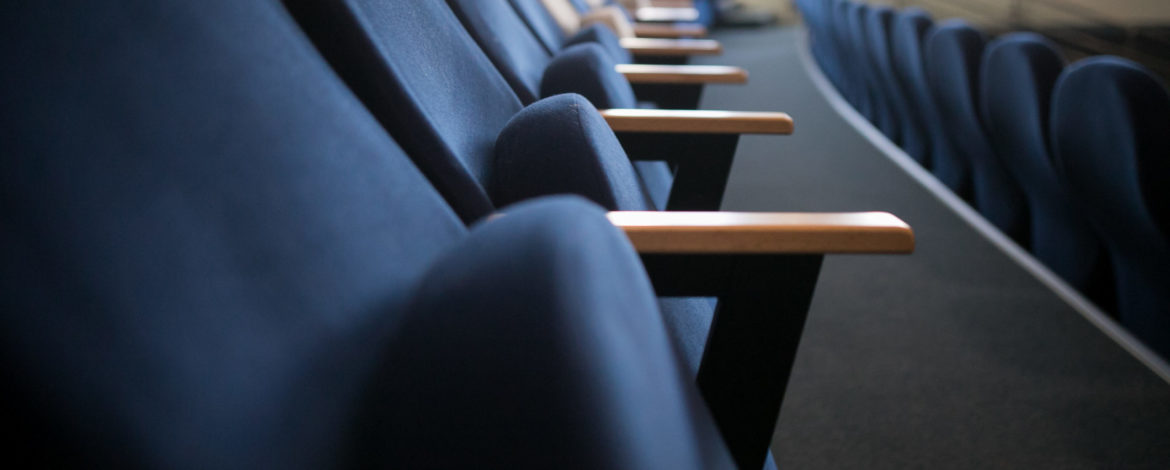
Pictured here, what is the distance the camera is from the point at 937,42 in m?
1.13

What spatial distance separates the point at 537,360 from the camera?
23 cm

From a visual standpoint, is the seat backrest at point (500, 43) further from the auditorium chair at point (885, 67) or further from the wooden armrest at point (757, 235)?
the auditorium chair at point (885, 67)

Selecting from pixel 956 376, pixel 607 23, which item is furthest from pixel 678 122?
pixel 607 23

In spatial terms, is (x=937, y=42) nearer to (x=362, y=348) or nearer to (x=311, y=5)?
(x=311, y=5)

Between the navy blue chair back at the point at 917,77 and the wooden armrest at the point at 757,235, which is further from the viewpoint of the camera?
the navy blue chair back at the point at 917,77

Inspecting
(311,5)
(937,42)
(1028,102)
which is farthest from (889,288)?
(311,5)

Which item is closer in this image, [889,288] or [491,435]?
[491,435]

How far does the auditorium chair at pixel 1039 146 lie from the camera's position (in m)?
0.84

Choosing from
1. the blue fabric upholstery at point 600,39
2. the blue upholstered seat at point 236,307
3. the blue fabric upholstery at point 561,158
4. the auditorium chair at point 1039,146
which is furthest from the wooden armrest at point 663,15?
the blue upholstered seat at point 236,307

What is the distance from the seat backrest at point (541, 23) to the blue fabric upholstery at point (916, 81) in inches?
22.2

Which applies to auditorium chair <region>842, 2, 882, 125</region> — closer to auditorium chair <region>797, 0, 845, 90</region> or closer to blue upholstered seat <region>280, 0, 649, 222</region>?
auditorium chair <region>797, 0, 845, 90</region>

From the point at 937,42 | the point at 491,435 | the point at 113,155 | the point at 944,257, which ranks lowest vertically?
the point at 944,257

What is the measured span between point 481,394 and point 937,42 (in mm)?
1061

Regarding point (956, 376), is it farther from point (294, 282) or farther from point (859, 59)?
point (859, 59)
